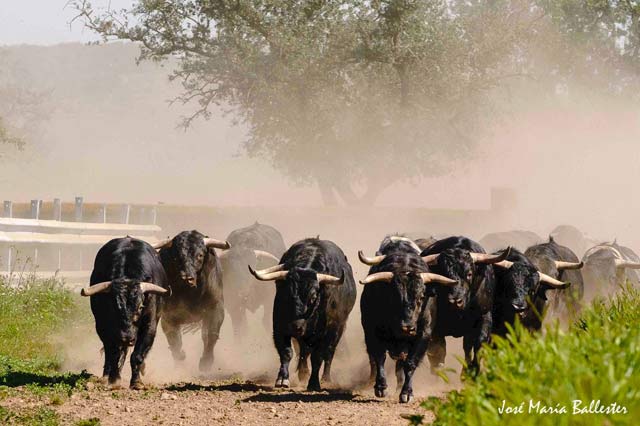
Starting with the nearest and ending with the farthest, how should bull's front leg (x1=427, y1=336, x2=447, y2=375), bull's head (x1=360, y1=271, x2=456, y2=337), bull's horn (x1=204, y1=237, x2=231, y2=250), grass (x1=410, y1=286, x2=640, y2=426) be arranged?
grass (x1=410, y1=286, x2=640, y2=426)
bull's head (x1=360, y1=271, x2=456, y2=337)
bull's front leg (x1=427, y1=336, x2=447, y2=375)
bull's horn (x1=204, y1=237, x2=231, y2=250)

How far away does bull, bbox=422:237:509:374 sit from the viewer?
44.1 ft

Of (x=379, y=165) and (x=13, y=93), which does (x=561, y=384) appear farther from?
(x=13, y=93)

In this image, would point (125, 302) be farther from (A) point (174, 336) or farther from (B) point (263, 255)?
(B) point (263, 255)

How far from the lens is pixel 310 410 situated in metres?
11.3

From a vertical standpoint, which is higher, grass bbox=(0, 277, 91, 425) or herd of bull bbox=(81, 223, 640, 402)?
herd of bull bbox=(81, 223, 640, 402)

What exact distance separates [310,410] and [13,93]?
12076 cm

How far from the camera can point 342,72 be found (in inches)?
1697

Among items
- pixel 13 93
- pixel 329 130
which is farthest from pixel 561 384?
pixel 13 93

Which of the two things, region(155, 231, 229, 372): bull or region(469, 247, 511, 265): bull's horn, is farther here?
region(155, 231, 229, 372): bull

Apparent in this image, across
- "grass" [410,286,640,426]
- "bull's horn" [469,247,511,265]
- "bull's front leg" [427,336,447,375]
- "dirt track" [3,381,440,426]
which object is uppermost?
"bull's horn" [469,247,511,265]

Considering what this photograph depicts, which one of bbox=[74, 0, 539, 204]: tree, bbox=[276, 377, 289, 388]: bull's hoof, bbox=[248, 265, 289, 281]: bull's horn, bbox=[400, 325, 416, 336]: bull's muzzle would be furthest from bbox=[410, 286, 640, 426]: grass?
bbox=[74, 0, 539, 204]: tree

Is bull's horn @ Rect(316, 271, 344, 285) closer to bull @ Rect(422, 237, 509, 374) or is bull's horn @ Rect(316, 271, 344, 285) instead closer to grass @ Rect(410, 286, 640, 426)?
bull @ Rect(422, 237, 509, 374)

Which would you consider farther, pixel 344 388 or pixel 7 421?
pixel 344 388

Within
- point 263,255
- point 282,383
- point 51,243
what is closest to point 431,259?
point 282,383
